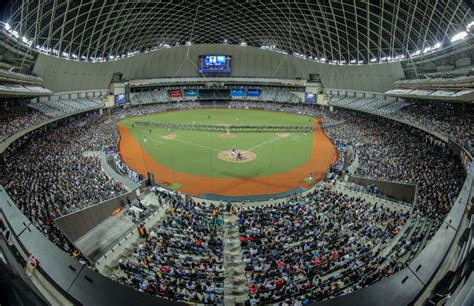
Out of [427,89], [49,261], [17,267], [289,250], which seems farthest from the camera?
[427,89]

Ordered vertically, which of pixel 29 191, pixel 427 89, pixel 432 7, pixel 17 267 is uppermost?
pixel 432 7

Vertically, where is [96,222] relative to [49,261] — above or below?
below

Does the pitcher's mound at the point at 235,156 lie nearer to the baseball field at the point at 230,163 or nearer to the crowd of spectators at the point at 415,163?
the baseball field at the point at 230,163

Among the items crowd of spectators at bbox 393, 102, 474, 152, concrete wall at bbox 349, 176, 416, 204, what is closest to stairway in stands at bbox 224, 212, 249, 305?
concrete wall at bbox 349, 176, 416, 204

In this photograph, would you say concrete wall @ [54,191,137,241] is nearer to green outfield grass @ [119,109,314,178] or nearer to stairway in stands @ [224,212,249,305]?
stairway in stands @ [224,212,249,305]

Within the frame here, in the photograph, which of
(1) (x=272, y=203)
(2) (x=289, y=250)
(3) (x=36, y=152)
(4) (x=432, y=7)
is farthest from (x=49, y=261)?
(4) (x=432, y=7)

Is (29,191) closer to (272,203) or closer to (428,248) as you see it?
(272,203)

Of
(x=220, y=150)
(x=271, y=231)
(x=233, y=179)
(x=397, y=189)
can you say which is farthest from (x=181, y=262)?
(x=220, y=150)

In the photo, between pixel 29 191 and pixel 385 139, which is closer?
pixel 29 191
